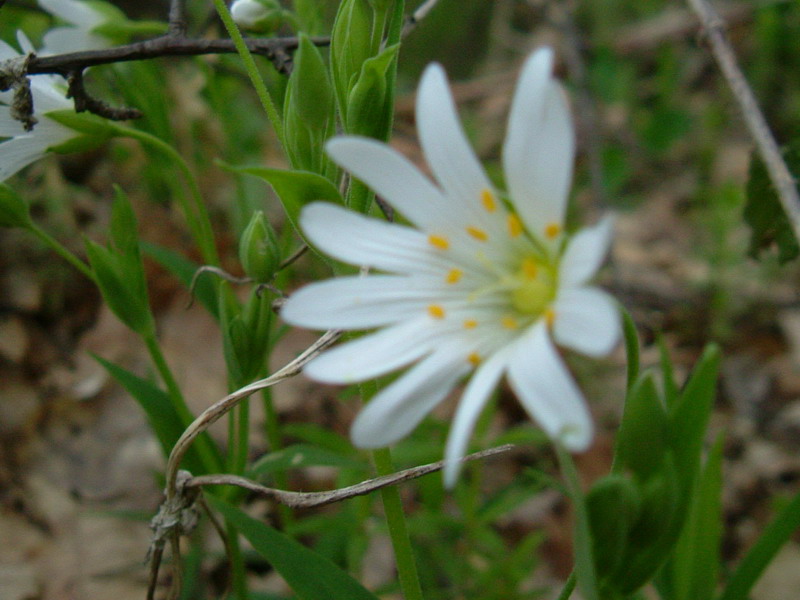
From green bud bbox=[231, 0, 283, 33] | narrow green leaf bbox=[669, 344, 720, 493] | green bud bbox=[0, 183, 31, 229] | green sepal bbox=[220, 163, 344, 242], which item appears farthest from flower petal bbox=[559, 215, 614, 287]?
green bud bbox=[0, 183, 31, 229]

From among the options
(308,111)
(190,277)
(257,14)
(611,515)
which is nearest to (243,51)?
(308,111)

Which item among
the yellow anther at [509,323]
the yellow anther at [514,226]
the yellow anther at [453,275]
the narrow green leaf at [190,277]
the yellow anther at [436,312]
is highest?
the yellow anther at [514,226]

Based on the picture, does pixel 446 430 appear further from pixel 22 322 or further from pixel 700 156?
pixel 700 156

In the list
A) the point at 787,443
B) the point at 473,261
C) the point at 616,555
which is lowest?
the point at 787,443

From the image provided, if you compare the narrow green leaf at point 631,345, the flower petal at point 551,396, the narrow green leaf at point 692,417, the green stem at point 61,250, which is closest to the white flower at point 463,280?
the flower petal at point 551,396

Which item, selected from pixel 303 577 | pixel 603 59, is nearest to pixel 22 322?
pixel 303 577

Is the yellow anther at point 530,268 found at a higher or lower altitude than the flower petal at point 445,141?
lower

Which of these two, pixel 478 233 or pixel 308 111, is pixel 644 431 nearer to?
pixel 478 233

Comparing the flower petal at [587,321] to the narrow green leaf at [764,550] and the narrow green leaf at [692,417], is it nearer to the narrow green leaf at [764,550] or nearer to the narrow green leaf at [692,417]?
the narrow green leaf at [692,417]
